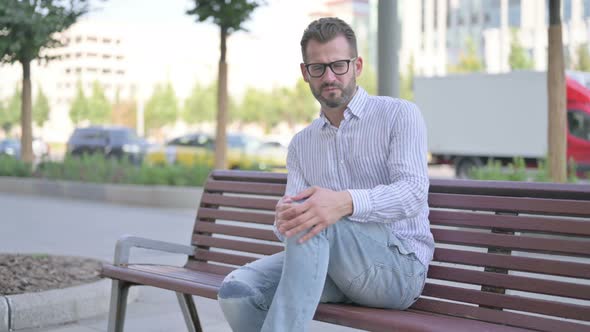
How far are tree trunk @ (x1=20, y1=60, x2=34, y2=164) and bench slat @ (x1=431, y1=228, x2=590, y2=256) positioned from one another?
638 inches

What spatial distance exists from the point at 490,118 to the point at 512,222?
23020 millimetres

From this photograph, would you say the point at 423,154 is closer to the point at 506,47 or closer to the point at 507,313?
the point at 507,313

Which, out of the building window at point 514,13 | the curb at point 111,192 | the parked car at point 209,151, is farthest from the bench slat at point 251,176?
the building window at point 514,13

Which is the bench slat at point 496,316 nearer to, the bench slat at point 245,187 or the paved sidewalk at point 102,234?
the bench slat at point 245,187

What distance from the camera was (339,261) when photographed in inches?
125

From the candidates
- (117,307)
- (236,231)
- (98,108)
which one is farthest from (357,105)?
(98,108)

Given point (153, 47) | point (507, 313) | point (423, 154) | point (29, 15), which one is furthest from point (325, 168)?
point (153, 47)

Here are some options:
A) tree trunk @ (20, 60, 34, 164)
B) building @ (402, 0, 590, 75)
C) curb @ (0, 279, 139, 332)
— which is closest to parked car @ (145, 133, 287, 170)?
tree trunk @ (20, 60, 34, 164)

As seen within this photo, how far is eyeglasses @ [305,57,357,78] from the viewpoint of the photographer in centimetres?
336

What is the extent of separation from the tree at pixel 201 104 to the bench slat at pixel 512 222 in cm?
7911

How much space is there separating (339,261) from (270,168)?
57.2 ft

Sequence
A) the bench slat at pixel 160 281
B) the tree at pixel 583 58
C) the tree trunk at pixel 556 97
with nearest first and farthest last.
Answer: the bench slat at pixel 160 281 < the tree trunk at pixel 556 97 < the tree at pixel 583 58

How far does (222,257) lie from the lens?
4.54 metres

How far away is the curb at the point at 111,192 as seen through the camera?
47.7 feet
